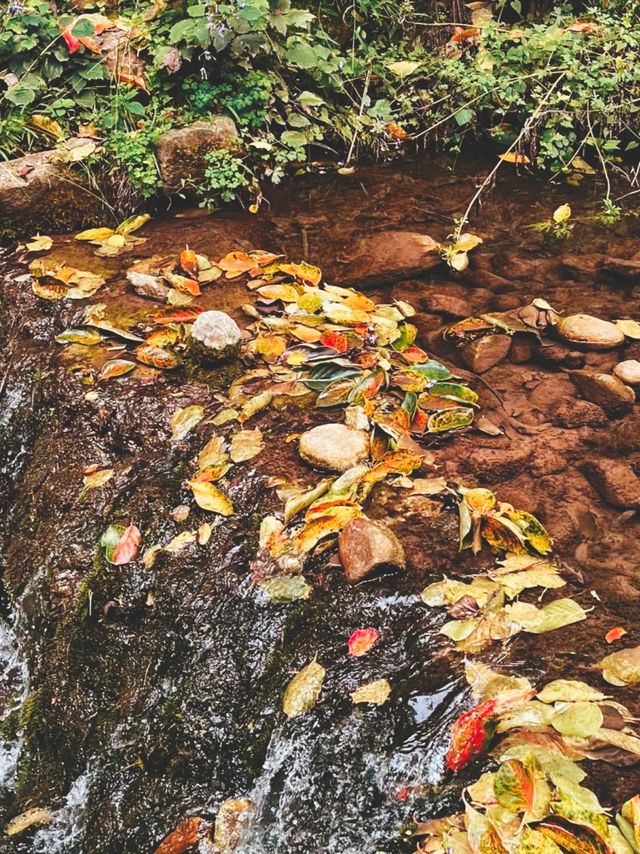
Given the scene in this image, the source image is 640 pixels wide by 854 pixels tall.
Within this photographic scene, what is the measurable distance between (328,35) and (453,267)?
2.36 metres

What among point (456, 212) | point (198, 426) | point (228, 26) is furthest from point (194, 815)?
point (228, 26)

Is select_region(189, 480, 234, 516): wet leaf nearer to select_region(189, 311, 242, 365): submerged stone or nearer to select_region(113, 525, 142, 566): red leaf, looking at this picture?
select_region(113, 525, 142, 566): red leaf

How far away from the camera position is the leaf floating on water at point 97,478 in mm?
2438

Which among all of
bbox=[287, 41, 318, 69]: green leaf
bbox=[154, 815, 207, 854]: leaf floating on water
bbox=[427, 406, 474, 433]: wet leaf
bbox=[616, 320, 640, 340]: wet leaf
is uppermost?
bbox=[287, 41, 318, 69]: green leaf

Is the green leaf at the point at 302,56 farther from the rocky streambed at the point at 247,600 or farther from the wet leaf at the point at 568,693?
the wet leaf at the point at 568,693

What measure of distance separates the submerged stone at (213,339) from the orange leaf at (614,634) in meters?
1.61

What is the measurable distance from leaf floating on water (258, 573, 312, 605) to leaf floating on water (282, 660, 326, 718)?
195 millimetres

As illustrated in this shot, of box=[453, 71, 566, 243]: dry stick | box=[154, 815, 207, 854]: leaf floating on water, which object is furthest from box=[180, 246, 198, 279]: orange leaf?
box=[154, 815, 207, 854]: leaf floating on water

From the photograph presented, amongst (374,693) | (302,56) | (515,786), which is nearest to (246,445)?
(374,693)

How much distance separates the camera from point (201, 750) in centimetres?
178

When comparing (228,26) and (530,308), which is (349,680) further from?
(228,26)

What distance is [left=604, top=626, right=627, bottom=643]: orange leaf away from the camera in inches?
68.3

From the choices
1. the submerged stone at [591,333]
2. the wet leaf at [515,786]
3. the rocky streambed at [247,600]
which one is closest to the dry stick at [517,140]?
the rocky streambed at [247,600]

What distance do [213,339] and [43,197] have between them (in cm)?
178
